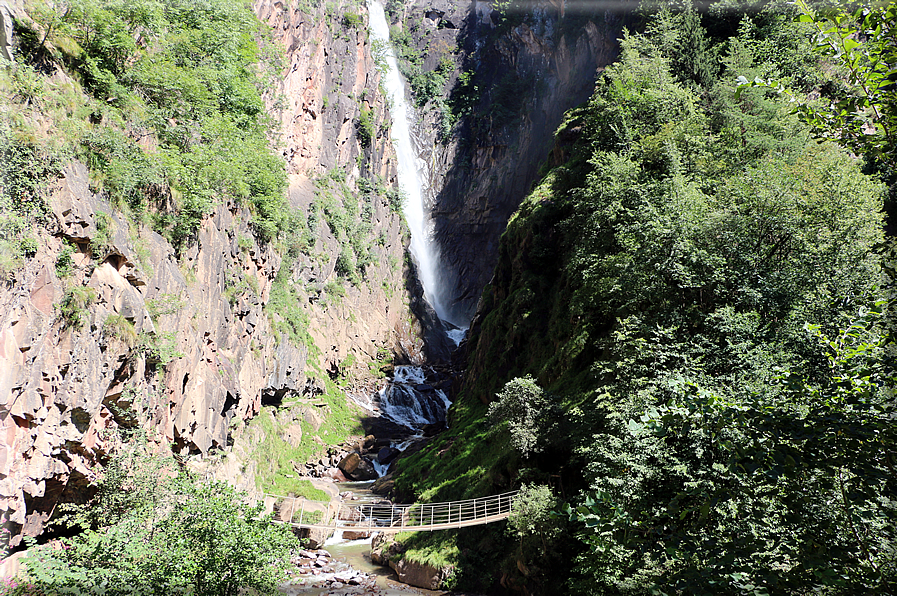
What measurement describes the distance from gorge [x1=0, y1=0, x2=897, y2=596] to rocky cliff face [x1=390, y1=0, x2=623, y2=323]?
12.8 meters

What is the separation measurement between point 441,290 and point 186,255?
45951 mm

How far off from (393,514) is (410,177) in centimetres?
5060

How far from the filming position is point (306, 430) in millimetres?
32781

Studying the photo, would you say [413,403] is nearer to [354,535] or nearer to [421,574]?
[354,535]

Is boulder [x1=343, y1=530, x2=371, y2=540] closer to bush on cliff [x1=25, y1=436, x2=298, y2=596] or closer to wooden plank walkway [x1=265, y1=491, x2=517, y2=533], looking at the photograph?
wooden plank walkway [x1=265, y1=491, x2=517, y2=533]

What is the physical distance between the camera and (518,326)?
100ft

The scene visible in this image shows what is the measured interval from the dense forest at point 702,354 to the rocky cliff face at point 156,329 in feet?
36.8

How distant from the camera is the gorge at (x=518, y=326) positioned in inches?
183

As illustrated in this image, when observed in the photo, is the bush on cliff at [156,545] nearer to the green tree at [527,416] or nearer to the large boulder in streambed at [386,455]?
the green tree at [527,416]

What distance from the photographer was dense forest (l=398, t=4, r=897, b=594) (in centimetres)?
425

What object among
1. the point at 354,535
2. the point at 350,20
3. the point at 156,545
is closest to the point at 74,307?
the point at 156,545

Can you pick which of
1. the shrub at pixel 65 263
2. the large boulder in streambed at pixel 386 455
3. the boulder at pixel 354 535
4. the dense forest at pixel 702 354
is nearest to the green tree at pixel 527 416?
the dense forest at pixel 702 354

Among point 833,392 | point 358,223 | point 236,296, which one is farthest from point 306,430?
point 833,392

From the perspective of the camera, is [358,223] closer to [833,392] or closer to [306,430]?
[306,430]
